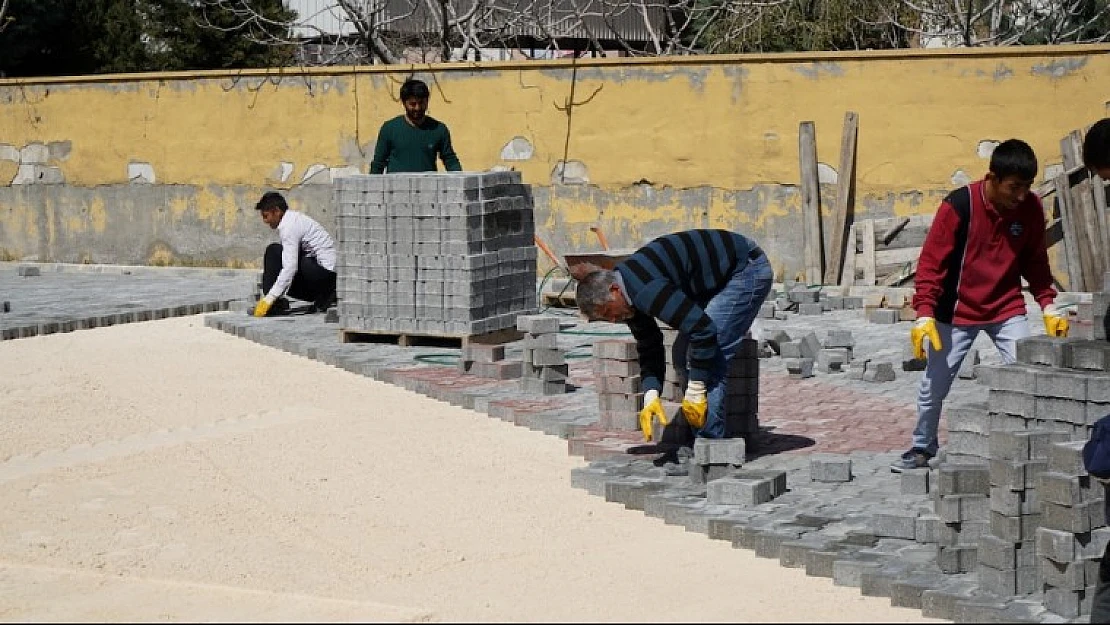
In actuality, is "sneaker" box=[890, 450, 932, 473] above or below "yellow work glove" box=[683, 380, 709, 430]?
below

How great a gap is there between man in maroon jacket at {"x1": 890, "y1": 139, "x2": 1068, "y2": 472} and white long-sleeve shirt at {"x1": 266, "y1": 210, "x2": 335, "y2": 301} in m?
8.29

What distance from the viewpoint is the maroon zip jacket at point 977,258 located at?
810cm

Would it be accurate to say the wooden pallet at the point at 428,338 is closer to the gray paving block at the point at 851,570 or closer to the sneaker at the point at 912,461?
the sneaker at the point at 912,461

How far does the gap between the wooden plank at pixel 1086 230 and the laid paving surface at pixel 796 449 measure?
2289 mm

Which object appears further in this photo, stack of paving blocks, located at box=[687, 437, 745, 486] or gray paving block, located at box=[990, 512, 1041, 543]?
stack of paving blocks, located at box=[687, 437, 745, 486]

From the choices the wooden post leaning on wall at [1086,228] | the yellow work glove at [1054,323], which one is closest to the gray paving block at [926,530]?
the yellow work glove at [1054,323]

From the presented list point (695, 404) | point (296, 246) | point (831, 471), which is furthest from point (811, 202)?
point (695, 404)

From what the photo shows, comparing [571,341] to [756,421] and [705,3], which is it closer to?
[756,421]

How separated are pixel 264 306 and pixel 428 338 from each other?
2379mm

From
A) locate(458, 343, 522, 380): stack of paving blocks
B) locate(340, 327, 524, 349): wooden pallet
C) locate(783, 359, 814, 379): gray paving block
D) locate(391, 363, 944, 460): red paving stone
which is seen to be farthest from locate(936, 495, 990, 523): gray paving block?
locate(340, 327, 524, 349): wooden pallet

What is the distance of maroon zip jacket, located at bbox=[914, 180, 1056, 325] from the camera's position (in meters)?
8.10

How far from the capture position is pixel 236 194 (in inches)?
802

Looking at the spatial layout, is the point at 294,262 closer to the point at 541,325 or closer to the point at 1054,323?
the point at 541,325

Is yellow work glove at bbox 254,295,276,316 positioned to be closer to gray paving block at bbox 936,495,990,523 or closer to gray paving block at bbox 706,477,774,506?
gray paving block at bbox 706,477,774,506
